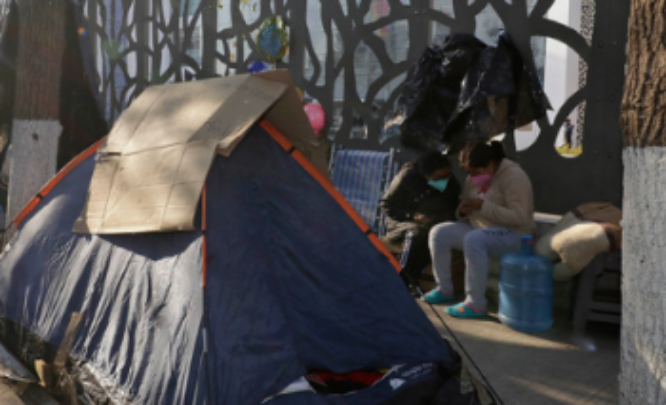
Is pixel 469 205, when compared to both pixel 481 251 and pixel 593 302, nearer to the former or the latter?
pixel 481 251

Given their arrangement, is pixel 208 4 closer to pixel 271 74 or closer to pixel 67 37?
pixel 67 37

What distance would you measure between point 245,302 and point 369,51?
15.5 feet

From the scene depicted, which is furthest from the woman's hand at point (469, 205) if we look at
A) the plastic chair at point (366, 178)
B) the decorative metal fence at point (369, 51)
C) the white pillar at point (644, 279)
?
the white pillar at point (644, 279)

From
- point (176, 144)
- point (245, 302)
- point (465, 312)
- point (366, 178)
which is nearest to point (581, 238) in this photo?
point (465, 312)

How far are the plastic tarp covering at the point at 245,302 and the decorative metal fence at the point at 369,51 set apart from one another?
8.93 feet

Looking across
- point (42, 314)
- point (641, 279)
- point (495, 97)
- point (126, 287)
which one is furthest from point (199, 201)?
point (495, 97)

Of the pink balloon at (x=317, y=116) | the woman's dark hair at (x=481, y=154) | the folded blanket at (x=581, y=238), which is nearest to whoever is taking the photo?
the folded blanket at (x=581, y=238)

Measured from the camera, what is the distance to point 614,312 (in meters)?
4.68

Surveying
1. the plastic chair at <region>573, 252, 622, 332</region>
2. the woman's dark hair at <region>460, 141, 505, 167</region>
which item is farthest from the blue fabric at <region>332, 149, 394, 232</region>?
the plastic chair at <region>573, 252, 622, 332</region>

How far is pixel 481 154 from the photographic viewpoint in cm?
513

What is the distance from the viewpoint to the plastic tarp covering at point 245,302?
300 cm

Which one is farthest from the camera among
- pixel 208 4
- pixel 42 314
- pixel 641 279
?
pixel 208 4

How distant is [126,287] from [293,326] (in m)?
0.92

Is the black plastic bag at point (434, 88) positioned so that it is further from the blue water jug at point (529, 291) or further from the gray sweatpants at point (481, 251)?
the blue water jug at point (529, 291)
